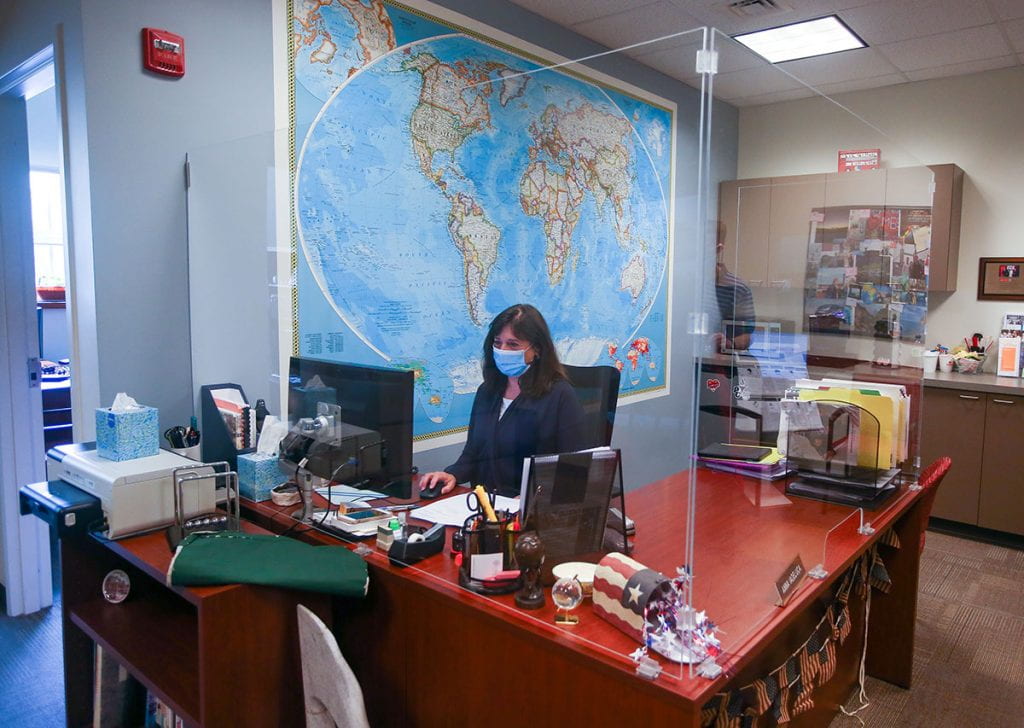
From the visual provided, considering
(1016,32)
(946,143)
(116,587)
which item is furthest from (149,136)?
(1016,32)

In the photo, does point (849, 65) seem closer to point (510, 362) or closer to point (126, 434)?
point (510, 362)

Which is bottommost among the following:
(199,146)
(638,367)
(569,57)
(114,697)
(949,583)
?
(949,583)

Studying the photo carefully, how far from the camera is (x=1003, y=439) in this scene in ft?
13.4

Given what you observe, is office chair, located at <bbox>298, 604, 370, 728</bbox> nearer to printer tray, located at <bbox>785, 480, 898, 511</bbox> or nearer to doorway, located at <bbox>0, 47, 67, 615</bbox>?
printer tray, located at <bbox>785, 480, 898, 511</bbox>

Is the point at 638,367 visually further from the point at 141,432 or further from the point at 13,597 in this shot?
the point at 13,597

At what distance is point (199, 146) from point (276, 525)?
1282mm

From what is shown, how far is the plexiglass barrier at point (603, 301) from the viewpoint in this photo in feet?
4.82

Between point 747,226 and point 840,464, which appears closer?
point 747,226

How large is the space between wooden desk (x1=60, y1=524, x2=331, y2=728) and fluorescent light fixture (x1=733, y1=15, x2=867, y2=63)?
3.19 metres

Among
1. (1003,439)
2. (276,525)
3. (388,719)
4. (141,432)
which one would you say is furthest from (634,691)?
(1003,439)

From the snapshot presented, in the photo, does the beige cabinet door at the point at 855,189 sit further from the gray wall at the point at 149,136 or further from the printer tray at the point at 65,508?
the printer tray at the point at 65,508

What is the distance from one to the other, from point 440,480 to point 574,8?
244cm

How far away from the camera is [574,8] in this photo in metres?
3.37

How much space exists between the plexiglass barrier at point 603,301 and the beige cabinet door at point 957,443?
1987 mm
